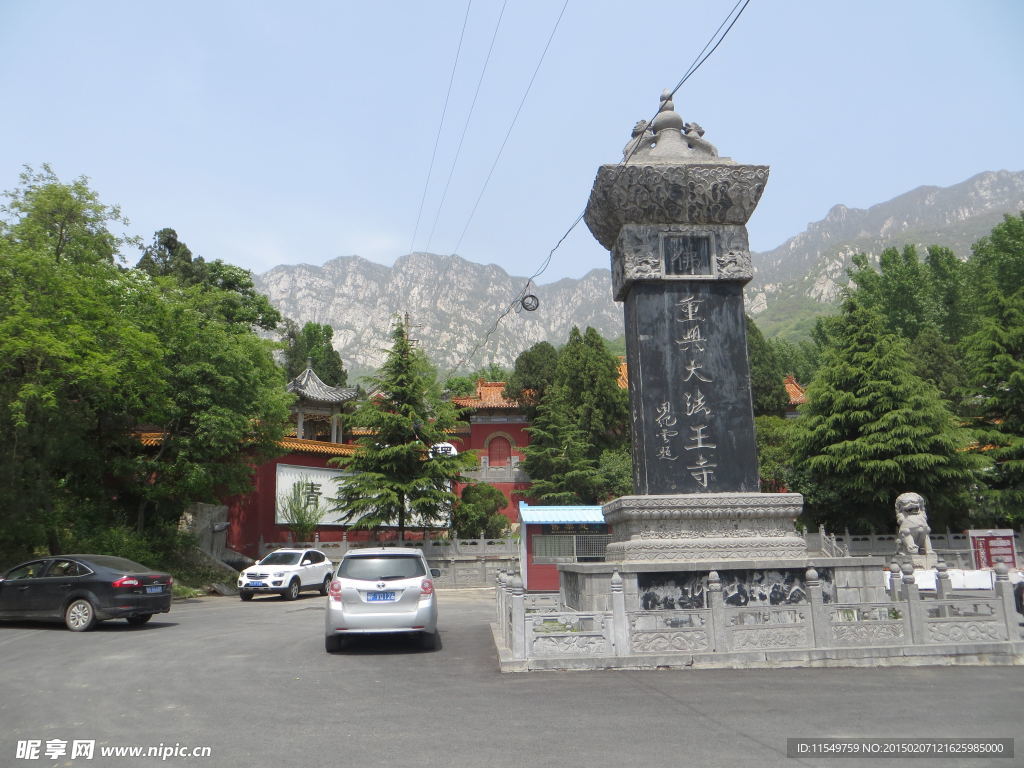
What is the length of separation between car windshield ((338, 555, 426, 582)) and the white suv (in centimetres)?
1058

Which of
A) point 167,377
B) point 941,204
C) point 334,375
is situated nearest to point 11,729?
point 167,377

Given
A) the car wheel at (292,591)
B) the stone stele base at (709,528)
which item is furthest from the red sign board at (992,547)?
the car wheel at (292,591)

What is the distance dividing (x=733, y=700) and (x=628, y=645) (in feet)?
6.31

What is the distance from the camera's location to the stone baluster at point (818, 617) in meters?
8.27

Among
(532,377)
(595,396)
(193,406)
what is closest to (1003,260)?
(595,396)

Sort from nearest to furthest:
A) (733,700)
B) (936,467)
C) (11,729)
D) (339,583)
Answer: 1. (11,729)
2. (733,700)
3. (339,583)
4. (936,467)

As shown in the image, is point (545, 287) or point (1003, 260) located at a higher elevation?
point (545, 287)

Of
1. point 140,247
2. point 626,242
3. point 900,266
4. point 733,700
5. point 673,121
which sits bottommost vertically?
point 733,700

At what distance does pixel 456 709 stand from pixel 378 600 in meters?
3.45

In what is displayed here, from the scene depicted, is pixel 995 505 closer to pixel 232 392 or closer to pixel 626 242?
pixel 626 242

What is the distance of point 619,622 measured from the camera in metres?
8.25

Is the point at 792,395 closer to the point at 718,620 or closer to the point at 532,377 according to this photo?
the point at 532,377

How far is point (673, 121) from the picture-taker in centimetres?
1166

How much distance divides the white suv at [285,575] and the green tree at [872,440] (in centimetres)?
1731
